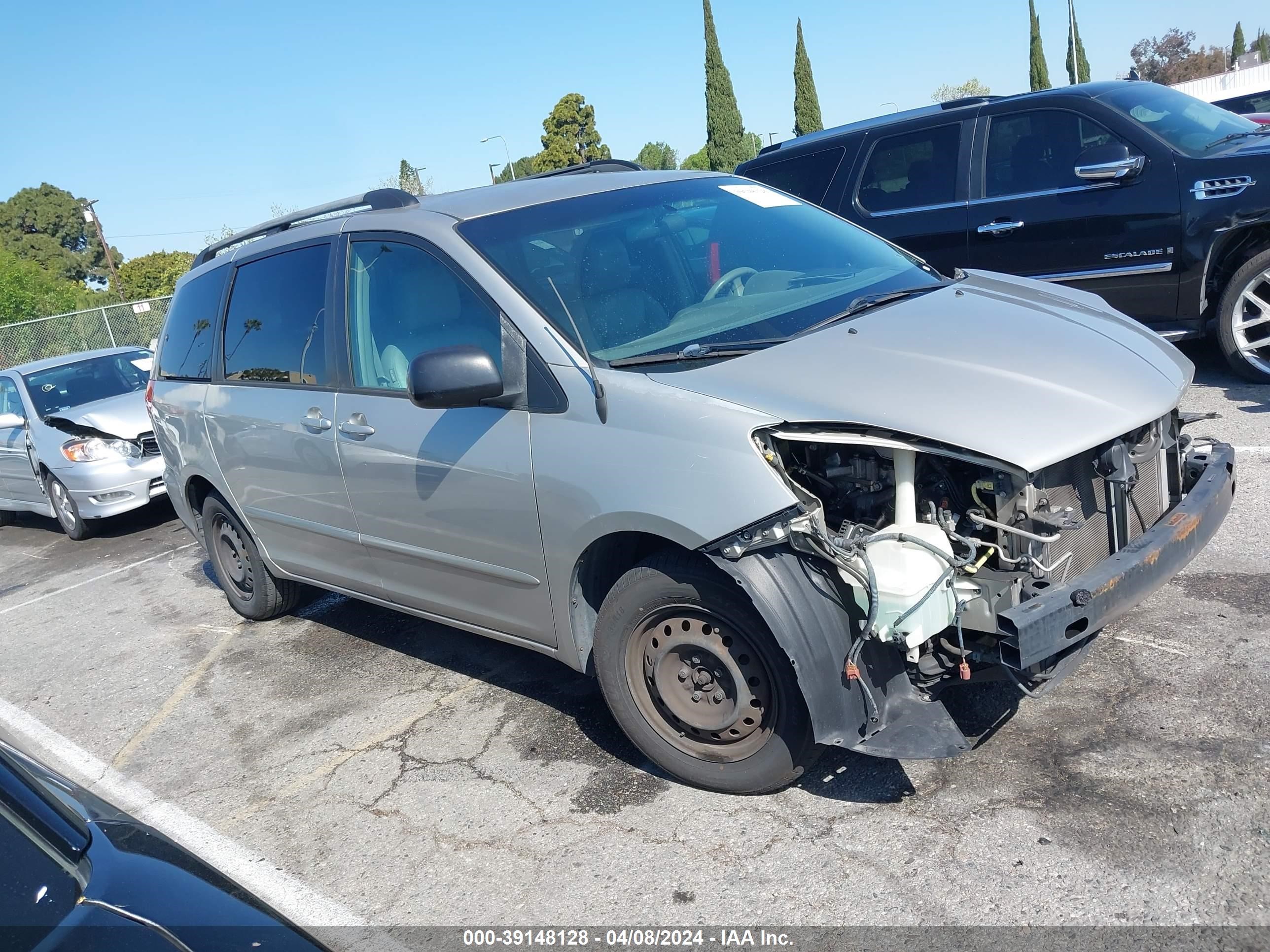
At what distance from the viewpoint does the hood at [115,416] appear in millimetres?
8969

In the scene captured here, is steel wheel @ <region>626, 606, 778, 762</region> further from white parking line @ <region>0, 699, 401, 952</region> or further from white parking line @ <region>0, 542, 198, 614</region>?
white parking line @ <region>0, 542, 198, 614</region>

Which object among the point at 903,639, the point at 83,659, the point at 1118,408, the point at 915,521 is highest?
the point at 1118,408

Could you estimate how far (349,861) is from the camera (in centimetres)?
332

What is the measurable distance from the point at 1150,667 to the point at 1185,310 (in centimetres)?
380

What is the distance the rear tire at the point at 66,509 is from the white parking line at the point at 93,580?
54.1 inches

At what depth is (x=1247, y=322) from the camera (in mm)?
6383

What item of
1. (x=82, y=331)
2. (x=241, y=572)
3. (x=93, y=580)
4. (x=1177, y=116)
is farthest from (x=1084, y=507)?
(x=82, y=331)

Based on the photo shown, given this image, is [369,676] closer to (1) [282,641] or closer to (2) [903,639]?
(1) [282,641]

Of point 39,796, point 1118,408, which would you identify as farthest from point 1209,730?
point 39,796

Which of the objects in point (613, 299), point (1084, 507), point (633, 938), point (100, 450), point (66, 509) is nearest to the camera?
point (633, 938)

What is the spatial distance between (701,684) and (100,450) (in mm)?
7485

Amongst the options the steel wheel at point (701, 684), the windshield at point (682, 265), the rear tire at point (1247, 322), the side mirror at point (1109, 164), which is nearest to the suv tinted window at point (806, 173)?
the side mirror at point (1109, 164)

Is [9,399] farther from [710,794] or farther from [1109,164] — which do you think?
[1109,164]

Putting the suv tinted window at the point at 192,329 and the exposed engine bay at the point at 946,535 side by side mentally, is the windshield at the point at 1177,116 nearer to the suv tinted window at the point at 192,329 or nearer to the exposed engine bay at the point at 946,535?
the exposed engine bay at the point at 946,535
